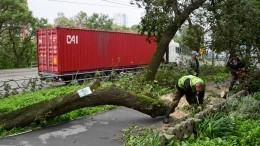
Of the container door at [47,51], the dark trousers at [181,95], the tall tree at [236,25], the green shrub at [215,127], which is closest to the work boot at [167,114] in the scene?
the dark trousers at [181,95]

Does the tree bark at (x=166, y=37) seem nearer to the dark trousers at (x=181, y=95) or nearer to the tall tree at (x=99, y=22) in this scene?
the dark trousers at (x=181, y=95)

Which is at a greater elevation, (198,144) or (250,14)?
(250,14)

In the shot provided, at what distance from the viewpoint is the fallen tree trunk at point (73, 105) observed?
8992 millimetres

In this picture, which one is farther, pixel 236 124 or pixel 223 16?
pixel 223 16

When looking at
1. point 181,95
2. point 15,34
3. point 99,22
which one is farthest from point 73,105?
point 99,22

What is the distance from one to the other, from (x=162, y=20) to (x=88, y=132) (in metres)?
9.43

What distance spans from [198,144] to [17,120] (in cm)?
480

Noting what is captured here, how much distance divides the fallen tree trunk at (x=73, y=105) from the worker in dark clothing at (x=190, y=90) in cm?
38

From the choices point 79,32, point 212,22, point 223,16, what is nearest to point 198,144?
point 223,16

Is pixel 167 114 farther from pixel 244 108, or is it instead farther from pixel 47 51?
pixel 47 51

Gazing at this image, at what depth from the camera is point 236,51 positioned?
14.8 metres

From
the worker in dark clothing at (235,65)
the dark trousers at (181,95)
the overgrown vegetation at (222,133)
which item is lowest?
the overgrown vegetation at (222,133)

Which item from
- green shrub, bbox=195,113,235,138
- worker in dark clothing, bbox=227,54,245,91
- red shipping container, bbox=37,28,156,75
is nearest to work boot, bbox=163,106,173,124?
green shrub, bbox=195,113,235,138

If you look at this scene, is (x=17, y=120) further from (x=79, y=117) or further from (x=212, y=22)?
(x=212, y=22)
